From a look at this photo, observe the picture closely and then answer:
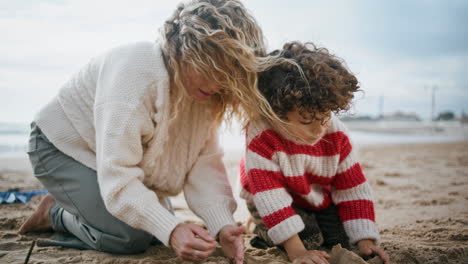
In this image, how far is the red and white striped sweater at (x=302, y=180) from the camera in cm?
188

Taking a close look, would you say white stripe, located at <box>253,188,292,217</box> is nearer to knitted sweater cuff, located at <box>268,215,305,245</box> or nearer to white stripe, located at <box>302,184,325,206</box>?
knitted sweater cuff, located at <box>268,215,305,245</box>

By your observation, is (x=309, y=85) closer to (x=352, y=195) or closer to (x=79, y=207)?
(x=352, y=195)

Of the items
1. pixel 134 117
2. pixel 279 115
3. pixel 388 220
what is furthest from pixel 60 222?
pixel 388 220

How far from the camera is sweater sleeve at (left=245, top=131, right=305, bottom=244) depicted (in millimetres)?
1848

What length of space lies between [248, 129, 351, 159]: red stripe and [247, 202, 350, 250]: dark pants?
39 centimetres

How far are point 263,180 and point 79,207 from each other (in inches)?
39.1

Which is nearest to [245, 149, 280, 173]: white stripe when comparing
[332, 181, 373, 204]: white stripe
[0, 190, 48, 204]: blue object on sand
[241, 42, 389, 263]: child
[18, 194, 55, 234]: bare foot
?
[241, 42, 389, 263]: child

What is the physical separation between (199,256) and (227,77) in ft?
2.52

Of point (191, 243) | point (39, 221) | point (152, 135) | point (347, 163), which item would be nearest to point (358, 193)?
point (347, 163)

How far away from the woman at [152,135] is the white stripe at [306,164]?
333 millimetres

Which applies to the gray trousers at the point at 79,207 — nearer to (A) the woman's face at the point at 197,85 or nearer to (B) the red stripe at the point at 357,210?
(A) the woman's face at the point at 197,85

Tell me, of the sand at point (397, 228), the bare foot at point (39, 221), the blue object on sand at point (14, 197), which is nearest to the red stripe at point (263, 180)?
the sand at point (397, 228)

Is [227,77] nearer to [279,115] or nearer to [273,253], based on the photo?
[279,115]

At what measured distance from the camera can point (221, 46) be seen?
5.32ft
